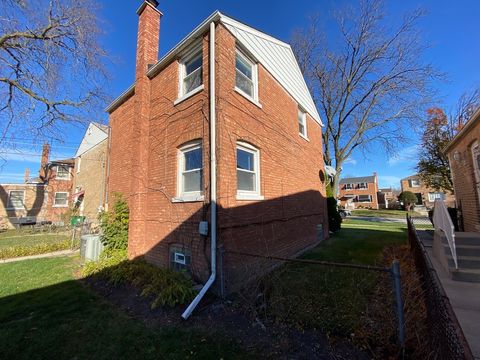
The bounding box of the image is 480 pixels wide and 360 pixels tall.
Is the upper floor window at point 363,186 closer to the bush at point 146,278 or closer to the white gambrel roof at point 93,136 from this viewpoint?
the white gambrel roof at point 93,136

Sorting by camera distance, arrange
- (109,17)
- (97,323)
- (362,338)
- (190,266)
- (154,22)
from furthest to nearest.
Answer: (109,17), (154,22), (190,266), (97,323), (362,338)

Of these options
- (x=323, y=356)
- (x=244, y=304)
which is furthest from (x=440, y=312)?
(x=244, y=304)

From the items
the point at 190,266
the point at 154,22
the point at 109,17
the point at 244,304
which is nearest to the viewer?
the point at 244,304

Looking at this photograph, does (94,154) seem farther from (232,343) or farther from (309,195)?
(232,343)

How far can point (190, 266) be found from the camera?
5656mm

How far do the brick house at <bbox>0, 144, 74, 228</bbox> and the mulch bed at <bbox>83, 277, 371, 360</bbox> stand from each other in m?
22.6

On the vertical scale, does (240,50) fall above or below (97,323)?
above

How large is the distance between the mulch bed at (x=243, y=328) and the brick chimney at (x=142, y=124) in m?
2.09

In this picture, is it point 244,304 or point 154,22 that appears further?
point 154,22

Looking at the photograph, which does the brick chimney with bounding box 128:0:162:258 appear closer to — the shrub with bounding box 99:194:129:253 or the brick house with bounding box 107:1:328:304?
the brick house with bounding box 107:1:328:304

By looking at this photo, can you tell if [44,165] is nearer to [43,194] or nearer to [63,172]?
[63,172]

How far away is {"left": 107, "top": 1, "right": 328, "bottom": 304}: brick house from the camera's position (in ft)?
18.0

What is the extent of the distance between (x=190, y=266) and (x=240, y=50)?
20.3ft

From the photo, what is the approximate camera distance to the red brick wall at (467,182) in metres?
7.78
